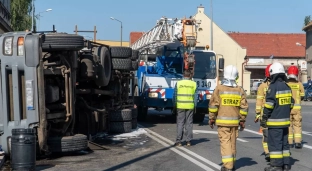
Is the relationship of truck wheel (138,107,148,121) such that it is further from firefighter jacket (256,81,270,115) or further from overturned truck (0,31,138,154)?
firefighter jacket (256,81,270,115)

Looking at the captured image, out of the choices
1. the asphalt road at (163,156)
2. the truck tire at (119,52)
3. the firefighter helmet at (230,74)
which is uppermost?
the truck tire at (119,52)

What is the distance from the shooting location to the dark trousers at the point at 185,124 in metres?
12.0

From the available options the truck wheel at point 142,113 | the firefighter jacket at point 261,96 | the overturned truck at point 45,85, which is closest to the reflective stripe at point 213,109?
the firefighter jacket at point 261,96

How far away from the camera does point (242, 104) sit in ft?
27.9

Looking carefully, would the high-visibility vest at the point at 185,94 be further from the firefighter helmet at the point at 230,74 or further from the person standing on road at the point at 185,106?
the firefighter helmet at the point at 230,74

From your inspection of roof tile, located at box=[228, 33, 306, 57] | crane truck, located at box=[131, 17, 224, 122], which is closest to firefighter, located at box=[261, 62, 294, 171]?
crane truck, located at box=[131, 17, 224, 122]

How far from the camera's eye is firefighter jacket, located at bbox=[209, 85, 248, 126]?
8398mm

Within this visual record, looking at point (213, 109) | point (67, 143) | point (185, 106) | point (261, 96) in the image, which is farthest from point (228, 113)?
point (185, 106)

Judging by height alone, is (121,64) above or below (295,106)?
above

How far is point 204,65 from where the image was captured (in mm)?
18000

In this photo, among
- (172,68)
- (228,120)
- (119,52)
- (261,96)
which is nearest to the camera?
(228,120)

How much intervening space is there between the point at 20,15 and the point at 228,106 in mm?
32607

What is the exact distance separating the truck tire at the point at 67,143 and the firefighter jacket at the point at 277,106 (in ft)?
12.0

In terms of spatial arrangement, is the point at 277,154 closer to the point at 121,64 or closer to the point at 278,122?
the point at 278,122
